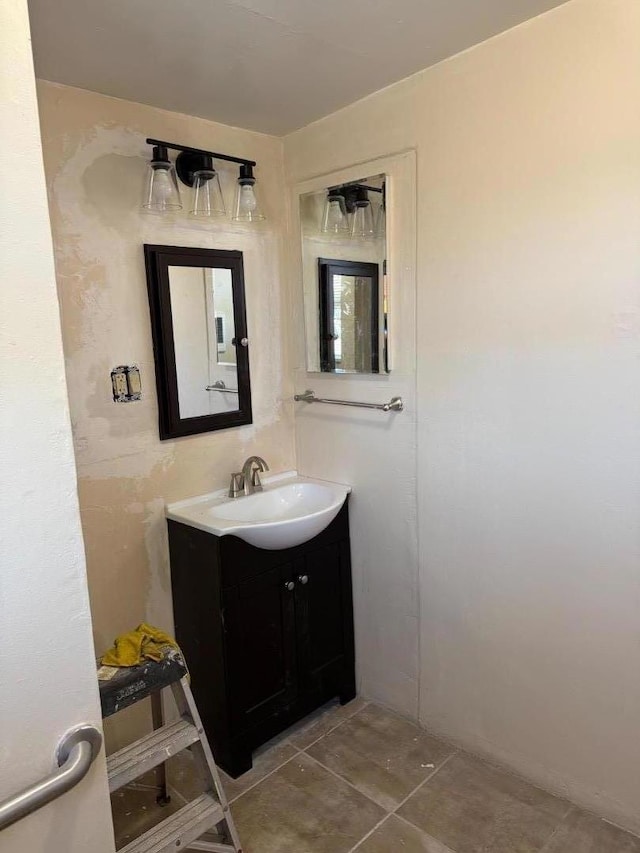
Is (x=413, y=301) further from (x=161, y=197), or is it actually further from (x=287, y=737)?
(x=287, y=737)

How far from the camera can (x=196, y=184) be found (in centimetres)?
214

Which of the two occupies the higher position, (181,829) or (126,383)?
(126,383)

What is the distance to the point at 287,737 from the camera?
2.25 meters

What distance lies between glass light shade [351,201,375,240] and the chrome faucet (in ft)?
3.14

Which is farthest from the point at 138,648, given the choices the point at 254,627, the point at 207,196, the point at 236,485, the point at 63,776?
the point at 207,196

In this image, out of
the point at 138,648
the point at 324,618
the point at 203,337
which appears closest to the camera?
the point at 138,648

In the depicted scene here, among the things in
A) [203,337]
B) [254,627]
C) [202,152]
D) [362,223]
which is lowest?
[254,627]

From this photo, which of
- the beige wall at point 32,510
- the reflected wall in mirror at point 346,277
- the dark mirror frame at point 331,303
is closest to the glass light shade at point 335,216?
the reflected wall in mirror at point 346,277

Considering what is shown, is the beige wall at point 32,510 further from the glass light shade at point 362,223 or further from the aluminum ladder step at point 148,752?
the glass light shade at point 362,223

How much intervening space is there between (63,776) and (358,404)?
66.2 inches

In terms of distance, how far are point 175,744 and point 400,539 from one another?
1.04 m

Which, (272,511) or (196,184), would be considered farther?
(272,511)

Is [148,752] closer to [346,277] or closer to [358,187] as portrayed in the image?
[346,277]

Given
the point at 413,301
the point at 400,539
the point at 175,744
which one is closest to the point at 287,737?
the point at 175,744
